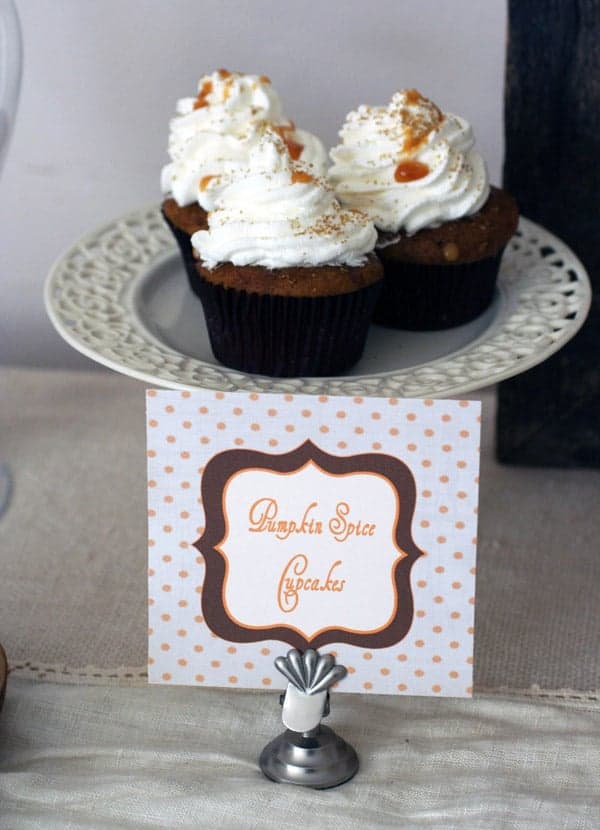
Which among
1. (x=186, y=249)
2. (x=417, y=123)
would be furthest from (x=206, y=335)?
(x=417, y=123)

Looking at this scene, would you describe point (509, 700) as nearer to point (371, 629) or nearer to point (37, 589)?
point (371, 629)

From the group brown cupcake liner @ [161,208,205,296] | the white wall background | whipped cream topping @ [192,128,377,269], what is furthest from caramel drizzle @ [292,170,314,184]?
the white wall background

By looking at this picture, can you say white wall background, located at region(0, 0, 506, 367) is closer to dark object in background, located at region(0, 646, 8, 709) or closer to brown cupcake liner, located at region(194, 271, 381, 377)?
brown cupcake liner, located at region(194, 271, 381, 377)

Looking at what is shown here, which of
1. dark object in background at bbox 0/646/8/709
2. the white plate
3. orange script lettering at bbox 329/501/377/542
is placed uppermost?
the white plate

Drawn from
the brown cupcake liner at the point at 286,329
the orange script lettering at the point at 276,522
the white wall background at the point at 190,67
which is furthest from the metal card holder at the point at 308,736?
the white wall background at the point at 190,67

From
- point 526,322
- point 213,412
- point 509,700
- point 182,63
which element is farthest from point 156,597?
point 182,63
